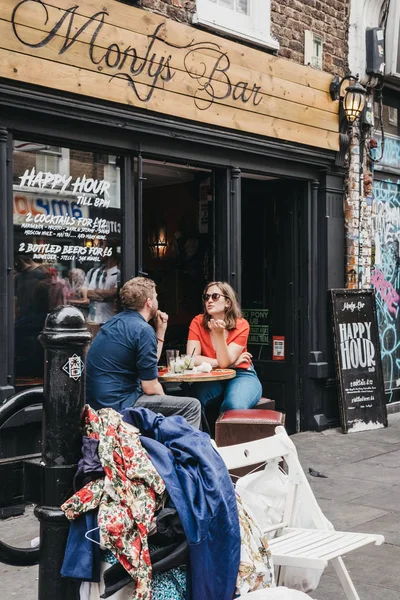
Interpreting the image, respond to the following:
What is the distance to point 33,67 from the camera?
6086 millimetres

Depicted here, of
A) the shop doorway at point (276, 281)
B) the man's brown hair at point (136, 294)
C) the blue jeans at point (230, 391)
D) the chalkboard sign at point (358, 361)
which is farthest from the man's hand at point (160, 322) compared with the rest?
the chalkboard sign at point (358, 361)

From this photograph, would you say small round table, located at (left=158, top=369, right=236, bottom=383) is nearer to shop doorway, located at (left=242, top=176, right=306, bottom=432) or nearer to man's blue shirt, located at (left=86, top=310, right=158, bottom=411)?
man's blue shirt, located at (left=86, top=310, right=158, bottom=411)

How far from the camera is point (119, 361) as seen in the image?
573 centimetres

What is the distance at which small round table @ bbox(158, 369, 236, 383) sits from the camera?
6.36m

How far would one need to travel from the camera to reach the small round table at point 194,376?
636 cm

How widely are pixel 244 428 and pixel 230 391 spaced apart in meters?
0.84

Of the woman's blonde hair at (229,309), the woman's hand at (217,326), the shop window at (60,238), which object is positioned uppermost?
the shop window at (60,238)

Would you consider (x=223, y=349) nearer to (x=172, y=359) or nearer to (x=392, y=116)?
(x=172, y=359)

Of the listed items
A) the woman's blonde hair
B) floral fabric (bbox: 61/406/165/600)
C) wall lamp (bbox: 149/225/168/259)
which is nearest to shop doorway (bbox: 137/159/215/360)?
wall lamp (bbox: 149/225/168/259)

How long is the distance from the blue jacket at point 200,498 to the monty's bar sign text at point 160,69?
3698 millimetres

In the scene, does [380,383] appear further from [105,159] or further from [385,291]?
[105,159]

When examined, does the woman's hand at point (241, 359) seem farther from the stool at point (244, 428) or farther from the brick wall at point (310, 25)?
the brick wall at point (310, 25)

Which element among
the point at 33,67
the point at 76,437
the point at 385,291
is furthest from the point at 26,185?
the point at 385,291

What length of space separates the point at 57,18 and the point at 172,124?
4.68ft
